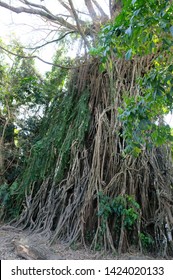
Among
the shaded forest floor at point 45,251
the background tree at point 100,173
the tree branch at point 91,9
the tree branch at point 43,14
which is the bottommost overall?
the shaded forest floor at point 45,251

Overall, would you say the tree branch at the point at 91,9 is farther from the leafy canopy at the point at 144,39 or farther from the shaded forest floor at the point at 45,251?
the shaded forest floor at the point at 45,251

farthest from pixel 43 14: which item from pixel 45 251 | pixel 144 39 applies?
pixel 45 251

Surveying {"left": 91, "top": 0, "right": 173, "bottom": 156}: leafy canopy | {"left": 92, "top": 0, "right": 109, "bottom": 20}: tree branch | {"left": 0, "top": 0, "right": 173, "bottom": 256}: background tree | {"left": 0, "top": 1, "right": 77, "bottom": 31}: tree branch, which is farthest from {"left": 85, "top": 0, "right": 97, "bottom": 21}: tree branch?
{"left": 91, "top": 0, "right": 173, "bottom": 156}: leafy canopy

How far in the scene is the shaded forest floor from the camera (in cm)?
236

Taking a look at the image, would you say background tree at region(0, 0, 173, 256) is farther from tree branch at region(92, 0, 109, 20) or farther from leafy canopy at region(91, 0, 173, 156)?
tree branch at region(92, 0, 109, 20)

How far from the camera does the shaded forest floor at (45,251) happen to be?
236 centimetres

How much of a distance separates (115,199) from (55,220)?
86cm

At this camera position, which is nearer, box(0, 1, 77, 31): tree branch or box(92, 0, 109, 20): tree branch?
box(0, 1, 77, 31): tree branch

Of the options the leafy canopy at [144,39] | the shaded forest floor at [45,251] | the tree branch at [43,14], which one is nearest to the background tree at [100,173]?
the shaded forest floor at [45,251]

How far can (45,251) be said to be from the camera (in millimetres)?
2572

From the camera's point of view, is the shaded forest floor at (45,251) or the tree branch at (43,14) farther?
the tree branch at (43,14)

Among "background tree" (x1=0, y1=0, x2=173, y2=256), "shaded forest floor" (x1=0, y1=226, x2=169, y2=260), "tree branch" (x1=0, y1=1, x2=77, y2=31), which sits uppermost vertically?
"tree branch" (x1=0, y1=1, x2=77, y2=31)

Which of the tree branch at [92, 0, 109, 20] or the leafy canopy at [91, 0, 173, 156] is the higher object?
the tree branch at [92, 0, 109, 20]

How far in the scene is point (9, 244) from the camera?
2.63 meters
